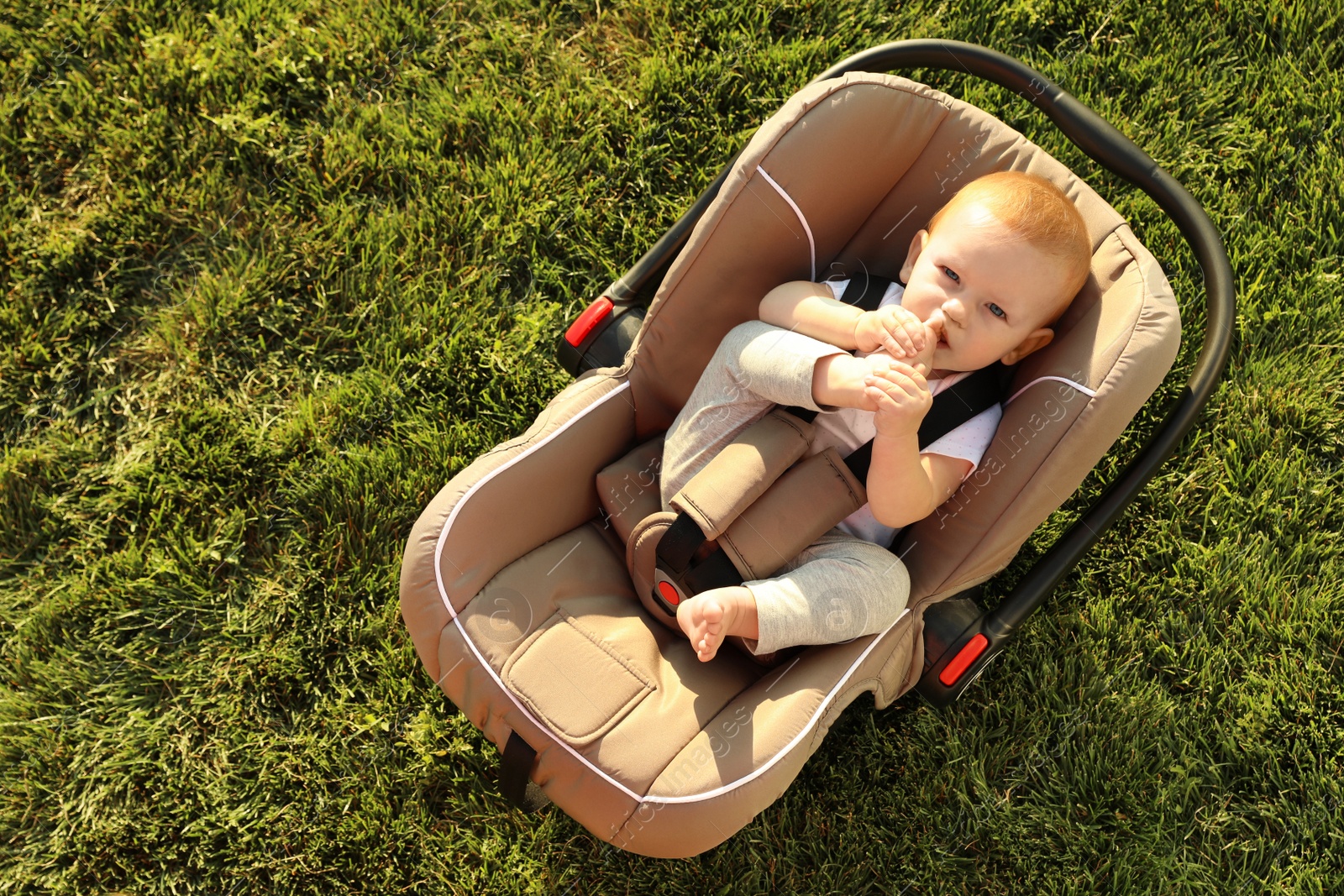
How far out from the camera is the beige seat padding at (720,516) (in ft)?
5.90

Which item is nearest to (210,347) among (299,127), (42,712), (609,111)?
(299,127)

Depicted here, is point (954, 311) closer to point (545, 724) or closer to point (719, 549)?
point (719, 549)

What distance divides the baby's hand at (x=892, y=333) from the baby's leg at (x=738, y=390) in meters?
0.06

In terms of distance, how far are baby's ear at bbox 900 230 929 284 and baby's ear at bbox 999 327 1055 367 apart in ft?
0.84

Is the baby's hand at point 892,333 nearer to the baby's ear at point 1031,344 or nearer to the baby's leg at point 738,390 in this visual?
the baby's leg at point 738,390

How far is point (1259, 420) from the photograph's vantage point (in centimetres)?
246

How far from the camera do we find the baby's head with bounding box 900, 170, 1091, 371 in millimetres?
1776

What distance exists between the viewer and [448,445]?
8.37 feet

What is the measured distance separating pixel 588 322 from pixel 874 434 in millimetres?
697

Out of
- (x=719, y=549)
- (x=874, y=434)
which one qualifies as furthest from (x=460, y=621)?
(x=874, y=434)

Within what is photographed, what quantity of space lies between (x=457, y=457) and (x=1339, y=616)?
224cm

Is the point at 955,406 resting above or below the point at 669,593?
above

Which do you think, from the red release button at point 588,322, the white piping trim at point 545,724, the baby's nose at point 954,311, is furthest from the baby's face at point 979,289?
the red release button at point 588,322

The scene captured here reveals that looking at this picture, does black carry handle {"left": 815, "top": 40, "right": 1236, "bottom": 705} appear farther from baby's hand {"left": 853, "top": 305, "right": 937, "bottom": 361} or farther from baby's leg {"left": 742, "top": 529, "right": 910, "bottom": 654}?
baby's hand {"left": 853, "top": 305, "right": 937, "bottom": 361}
